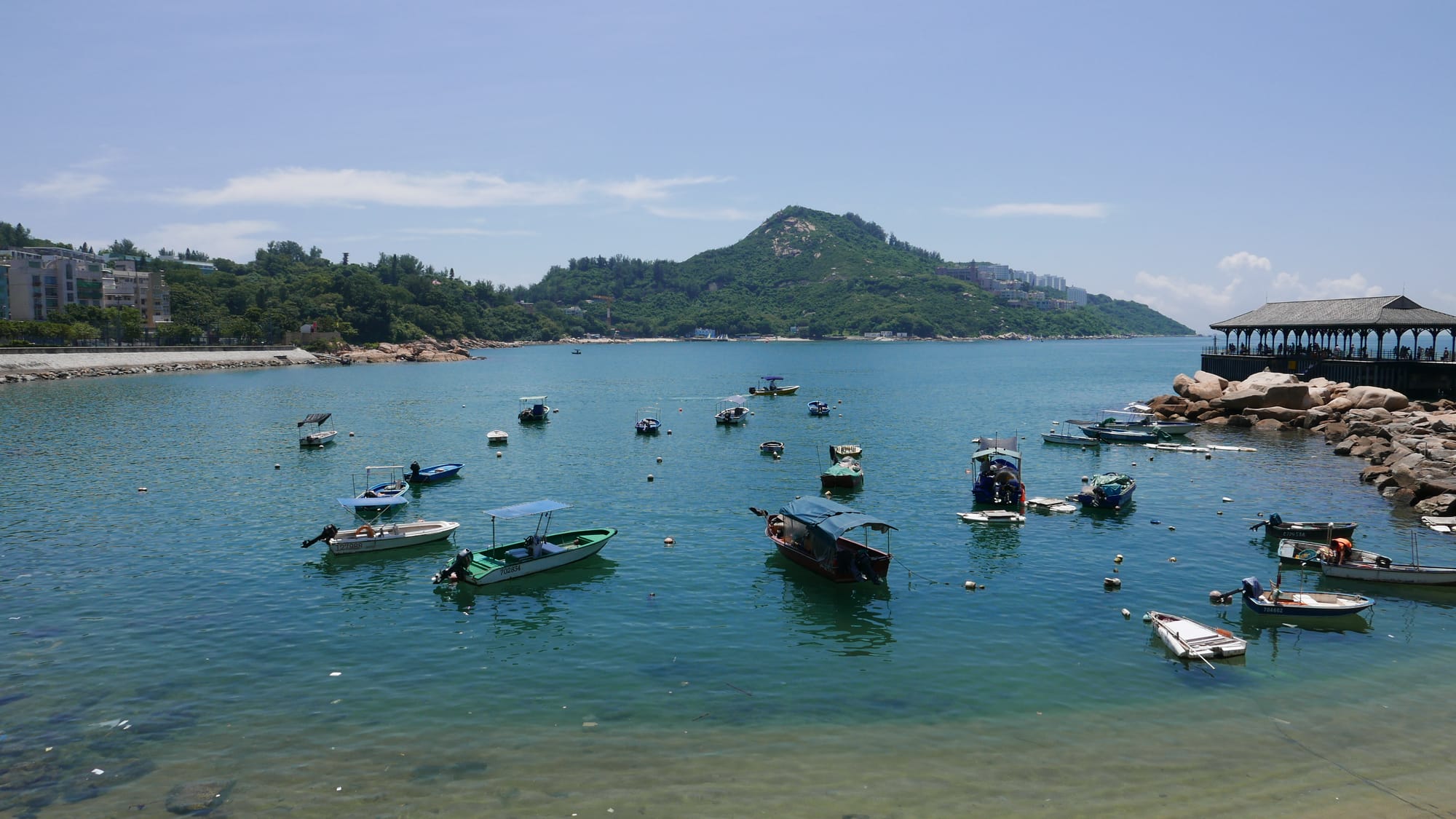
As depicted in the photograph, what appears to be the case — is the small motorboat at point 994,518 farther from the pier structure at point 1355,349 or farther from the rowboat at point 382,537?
the pier structure at point 1355,349

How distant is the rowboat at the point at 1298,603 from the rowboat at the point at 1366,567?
3.41 metres

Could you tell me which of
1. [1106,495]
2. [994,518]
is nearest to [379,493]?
[994,518]

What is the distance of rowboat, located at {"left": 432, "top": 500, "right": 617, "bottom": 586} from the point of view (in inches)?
1326

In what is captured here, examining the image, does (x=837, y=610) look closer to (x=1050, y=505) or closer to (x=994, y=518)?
(x=994, y=518)

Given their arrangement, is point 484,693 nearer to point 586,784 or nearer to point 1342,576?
point 586,784

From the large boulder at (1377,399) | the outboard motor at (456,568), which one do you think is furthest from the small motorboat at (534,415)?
the large boulder at (1377,399)

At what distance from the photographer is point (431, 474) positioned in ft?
185

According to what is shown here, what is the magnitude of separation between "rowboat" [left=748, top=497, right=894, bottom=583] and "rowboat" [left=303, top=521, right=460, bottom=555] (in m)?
16.7

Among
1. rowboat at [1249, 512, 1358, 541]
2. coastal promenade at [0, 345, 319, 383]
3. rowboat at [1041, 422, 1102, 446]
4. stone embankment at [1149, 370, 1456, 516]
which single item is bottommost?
rowboat at [1249, 512, 1358, 541]

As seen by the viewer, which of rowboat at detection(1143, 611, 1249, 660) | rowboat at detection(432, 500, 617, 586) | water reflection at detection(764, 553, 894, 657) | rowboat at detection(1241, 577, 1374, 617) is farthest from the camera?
rowboat at detection(432, 500, 617, 586)

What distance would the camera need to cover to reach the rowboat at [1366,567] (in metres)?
32.8

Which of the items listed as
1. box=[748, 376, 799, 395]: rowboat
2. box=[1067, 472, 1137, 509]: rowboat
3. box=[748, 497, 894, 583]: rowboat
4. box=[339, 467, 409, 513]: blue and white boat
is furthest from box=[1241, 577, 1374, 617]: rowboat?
box=[748, 376, 799, 395]: rowboat

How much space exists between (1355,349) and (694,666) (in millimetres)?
108943

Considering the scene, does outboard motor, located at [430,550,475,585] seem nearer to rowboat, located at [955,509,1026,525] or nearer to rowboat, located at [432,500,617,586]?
rowboat, located at [432,500,617,586]
